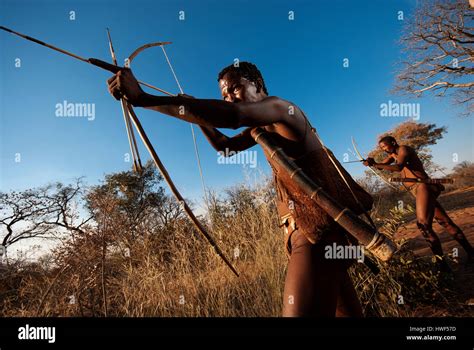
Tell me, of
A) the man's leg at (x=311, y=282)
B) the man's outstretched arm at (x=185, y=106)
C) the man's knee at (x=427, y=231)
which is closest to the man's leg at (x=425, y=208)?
the man's knee at (x=427, y=231)

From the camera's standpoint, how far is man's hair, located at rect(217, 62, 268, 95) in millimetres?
1612

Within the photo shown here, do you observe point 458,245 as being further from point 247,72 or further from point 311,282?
point 247,72

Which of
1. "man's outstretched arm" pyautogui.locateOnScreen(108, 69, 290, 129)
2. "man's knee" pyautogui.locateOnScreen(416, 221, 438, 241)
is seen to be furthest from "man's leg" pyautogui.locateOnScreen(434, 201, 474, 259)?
"man's outstretched arm" pyautogui.locateOnScreen(108, 69, 290, 129)

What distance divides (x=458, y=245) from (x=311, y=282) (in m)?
5.43

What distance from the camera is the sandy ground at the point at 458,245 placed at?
3266 millimetres

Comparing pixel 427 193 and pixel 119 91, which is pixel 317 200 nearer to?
pixel 119 91

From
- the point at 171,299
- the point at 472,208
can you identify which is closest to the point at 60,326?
the point at 171,299

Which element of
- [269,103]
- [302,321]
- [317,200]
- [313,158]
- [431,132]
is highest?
[431,132]

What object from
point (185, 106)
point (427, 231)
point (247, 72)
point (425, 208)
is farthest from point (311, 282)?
point (425, 208)

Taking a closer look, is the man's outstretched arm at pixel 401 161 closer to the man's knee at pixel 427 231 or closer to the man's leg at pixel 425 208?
the man's leg at pixel 425 208

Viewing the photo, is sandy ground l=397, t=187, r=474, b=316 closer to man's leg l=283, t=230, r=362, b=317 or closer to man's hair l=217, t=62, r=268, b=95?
man's leg l=283, t=230, r=362, b=317

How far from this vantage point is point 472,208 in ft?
28.5

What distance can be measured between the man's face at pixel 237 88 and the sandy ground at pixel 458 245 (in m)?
2.89

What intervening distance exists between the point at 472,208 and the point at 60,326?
10.5 m
